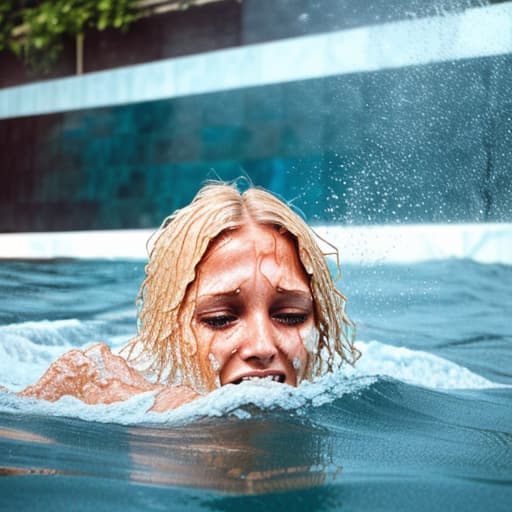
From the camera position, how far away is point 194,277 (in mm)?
1957

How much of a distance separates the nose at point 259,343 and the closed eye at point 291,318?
0.18ft

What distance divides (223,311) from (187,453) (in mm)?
468

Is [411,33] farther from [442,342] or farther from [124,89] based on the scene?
[124,89]

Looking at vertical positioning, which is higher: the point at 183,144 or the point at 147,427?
the point at 183,144

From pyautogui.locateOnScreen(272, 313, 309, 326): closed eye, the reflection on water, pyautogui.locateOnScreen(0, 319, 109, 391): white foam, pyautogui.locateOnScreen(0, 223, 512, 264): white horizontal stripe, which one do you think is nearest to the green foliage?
pyautogui.locateOnScreen(0, 223, 512, 264): white horizontal stripe

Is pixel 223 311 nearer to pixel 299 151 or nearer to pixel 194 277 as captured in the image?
pixel 194 277

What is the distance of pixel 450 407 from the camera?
2281mm

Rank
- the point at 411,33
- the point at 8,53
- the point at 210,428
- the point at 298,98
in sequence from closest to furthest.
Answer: the point at 210,428
the point at 411,33
the point at 298,98
the point at 8,53

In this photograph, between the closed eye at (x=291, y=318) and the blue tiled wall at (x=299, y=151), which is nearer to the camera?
the closed eye at (x=291, y=318)

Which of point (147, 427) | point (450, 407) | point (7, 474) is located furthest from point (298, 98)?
point (7, 474)

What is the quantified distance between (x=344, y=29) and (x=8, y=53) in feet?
10.3

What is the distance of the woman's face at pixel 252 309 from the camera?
186 centimetres

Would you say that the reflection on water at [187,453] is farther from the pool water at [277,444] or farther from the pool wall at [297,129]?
the pool wall at [297,129]

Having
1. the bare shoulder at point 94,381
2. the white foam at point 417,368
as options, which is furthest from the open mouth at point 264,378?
the white foam at point 417,368
